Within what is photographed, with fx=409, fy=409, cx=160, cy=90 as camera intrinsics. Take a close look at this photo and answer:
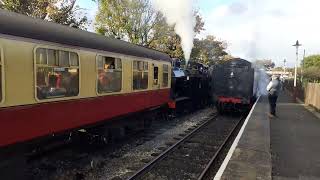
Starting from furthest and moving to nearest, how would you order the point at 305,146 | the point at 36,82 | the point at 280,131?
the point at 280,131 → the point at 305,146 → the point at 36,82

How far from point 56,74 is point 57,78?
3.5 inches

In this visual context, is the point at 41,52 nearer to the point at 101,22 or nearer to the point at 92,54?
the point at 92,54

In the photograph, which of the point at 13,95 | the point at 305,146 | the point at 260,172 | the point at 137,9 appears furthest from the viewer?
the point at 137,9

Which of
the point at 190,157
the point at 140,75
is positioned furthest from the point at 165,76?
the point at 190,157

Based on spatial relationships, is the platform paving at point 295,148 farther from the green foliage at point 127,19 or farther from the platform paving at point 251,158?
the green foliage at point 127,19

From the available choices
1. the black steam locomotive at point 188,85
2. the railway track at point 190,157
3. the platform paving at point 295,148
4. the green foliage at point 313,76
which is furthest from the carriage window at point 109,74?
the green foliage at point 313,76

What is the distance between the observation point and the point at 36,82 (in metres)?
6.79

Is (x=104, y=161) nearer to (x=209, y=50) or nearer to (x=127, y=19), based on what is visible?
(x=127, y=19)

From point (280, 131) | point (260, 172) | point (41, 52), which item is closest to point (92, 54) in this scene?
point (41, 52)

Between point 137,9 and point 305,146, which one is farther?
point 137,9

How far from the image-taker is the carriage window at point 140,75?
11.6 meters

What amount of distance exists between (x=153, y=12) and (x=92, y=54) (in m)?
21.1

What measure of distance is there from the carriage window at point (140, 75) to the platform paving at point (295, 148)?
13.5 feet

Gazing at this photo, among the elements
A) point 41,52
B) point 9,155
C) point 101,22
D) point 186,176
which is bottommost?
point 186,176
